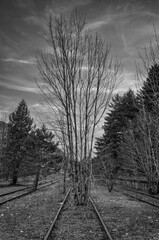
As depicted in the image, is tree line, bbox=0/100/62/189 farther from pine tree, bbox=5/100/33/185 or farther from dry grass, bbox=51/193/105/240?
dry grass, bbox=51/193/105/240

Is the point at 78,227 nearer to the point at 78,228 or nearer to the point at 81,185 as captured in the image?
the point at 78,228

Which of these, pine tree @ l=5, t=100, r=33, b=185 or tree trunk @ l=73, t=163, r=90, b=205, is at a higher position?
pine tree @ l=5, t=100, r=33, b=185

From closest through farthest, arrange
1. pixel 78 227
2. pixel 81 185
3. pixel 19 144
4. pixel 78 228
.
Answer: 1. pixel 78 228
2. pixel 78 227
3. pixel 81 185
4. pixel 19 144

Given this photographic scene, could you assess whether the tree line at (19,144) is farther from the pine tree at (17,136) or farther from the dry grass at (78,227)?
the dry grass at (78,227)

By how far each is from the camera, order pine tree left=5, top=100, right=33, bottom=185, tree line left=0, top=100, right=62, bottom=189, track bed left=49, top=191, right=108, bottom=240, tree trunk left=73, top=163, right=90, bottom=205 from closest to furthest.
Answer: track bed left=49, top=191, right=108, bottom=240, tree trunk left=73, top=163, right=90, bottom=205, tree line left=0, top=100, right=62, bottom=189, pine tree left=5, top=100, right=33, bottom=185

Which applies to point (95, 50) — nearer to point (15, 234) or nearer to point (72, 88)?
point (72, 88)

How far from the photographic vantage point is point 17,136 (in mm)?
32875

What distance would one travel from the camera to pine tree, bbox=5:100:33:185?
3148 centimetres

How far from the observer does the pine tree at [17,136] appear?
31.5 meters

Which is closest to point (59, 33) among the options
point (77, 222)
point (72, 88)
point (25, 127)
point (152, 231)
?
point (72, 88)

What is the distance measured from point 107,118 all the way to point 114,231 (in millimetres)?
32178

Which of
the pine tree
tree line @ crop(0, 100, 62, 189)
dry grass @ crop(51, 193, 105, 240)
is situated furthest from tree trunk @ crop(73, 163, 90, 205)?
the pine tree

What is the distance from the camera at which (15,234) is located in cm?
590

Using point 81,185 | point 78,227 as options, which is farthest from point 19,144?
point 78,227
